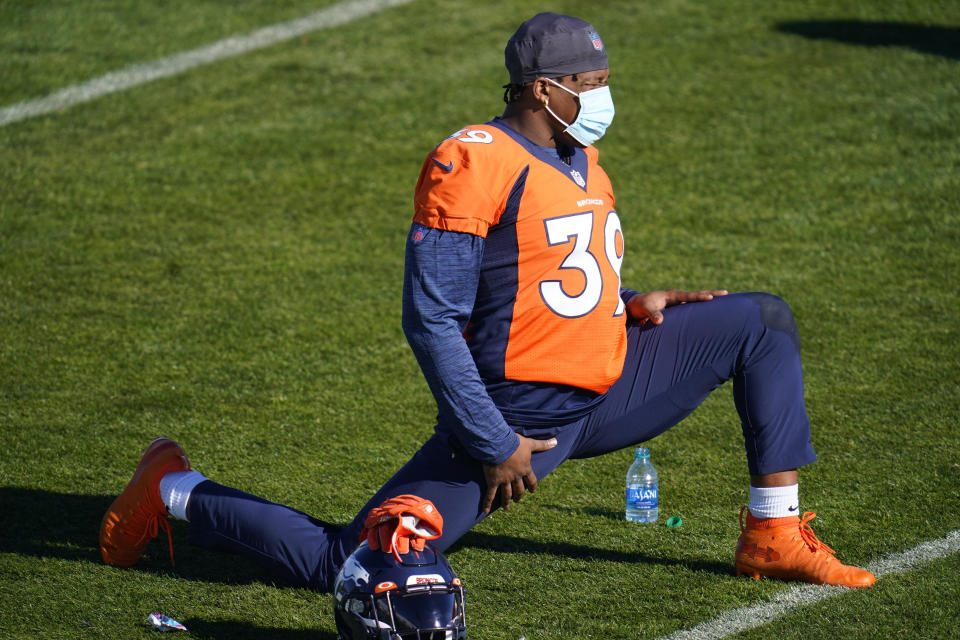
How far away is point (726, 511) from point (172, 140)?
19.7 ft

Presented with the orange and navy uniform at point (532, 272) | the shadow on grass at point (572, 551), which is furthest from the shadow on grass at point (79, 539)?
the orange and navy uniform at point (532, 272)

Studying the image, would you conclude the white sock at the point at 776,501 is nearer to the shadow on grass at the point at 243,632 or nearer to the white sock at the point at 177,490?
the shadow on grass at the point at 243,632

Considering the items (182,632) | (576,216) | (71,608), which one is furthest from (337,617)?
(576,216)

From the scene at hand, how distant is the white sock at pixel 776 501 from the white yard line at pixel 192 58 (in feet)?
25.0

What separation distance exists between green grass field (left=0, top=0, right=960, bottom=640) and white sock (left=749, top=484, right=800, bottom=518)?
27 centimetres

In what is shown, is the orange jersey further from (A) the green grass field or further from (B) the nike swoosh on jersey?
(A) the green grass field

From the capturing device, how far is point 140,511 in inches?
152

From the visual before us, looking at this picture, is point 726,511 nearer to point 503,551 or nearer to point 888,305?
point 503,551

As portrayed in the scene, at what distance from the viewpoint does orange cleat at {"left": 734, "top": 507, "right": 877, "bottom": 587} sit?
147 inches

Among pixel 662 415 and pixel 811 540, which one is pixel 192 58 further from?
pixel 811 540

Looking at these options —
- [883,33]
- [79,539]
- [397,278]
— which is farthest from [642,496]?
[883,33]

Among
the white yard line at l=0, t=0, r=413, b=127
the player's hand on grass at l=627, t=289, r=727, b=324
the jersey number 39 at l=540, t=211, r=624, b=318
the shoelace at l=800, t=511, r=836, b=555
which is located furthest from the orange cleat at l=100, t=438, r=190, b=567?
the white yard line at l=0, t=0, r=413, b=127

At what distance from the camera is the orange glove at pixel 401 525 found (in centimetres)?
319

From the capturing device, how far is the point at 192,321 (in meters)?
6.38
